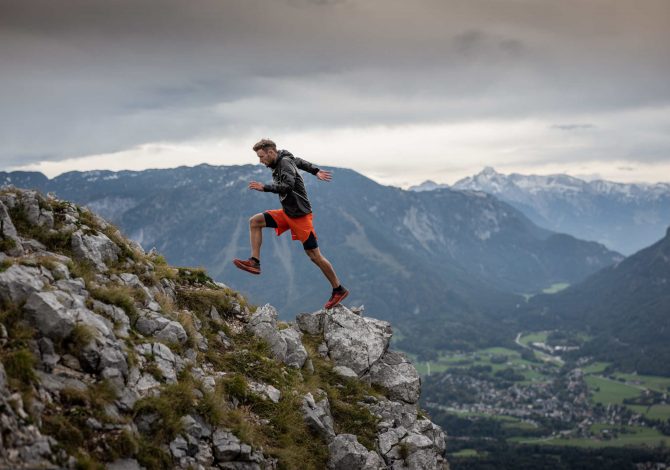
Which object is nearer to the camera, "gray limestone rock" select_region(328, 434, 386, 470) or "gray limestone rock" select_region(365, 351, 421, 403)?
"gray limestone rock" select_region(328, 434, 386, 470)

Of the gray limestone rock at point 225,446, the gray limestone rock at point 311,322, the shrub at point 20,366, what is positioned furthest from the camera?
the gray limestone rock at point 311,322

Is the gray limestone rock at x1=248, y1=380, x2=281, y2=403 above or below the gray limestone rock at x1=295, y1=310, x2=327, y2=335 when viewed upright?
below

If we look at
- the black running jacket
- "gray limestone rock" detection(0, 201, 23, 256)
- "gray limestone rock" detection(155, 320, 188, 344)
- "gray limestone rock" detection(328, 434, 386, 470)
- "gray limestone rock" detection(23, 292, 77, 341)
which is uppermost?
the black running jacket

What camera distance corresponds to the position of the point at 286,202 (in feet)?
63.1

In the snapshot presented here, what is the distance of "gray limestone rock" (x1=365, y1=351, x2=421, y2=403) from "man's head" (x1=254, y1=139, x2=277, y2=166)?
8361mm

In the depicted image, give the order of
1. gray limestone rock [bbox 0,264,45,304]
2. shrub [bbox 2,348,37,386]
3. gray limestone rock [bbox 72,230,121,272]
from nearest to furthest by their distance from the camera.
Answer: shrub [bbox 2,348,37,386] < gray limestone rock [bbox 0,264,45,304] < gray limestone rock [bbox 72,230,121,272]

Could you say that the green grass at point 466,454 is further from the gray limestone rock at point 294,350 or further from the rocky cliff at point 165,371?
the gray limestone rock at point 294,350

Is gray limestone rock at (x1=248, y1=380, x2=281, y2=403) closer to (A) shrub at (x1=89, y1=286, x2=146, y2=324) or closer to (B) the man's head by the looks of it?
(A) shrub at (x1=89, y1=286, x2=146, y2=324)

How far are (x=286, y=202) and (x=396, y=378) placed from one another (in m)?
7.61

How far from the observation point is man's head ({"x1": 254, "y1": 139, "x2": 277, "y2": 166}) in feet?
60.4

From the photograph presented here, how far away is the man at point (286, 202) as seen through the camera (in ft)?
60.3

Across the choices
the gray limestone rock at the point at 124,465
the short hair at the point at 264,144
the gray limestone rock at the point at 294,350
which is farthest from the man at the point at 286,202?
the gray limestone rock at the point at 124,465

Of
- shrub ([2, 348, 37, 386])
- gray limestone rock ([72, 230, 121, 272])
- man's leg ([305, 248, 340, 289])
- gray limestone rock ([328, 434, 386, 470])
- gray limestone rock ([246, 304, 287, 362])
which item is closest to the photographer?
shrub ([2, 348, 37, 386])

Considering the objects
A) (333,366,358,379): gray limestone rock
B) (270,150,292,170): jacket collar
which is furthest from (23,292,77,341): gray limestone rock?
(333,366,358,379): gray limestone rock
